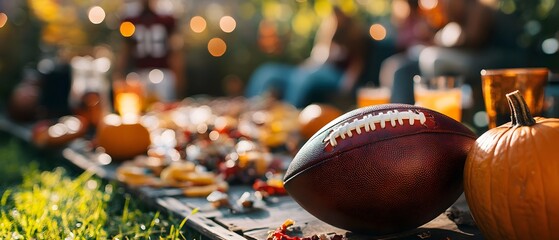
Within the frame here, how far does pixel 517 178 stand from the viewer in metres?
2.11

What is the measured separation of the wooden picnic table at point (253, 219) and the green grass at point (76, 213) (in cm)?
6

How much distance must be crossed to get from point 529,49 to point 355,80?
1.65m

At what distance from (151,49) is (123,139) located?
408 centimetres

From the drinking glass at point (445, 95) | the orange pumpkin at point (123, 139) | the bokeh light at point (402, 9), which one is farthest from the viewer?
the bokeh light at point (402, 9)

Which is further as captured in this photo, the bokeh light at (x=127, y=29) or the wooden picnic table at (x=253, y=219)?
the bokeh light at (x=127, y=29)

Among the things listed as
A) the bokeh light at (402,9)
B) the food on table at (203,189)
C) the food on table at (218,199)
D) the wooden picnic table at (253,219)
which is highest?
the bokeh light at (402,9)

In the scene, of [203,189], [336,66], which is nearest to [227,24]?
[336,66]

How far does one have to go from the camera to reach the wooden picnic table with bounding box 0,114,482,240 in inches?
99.3

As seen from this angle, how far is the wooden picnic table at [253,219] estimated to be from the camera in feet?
8.28

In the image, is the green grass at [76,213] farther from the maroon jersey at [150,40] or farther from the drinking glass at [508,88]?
the maroon jersey at [150,40]

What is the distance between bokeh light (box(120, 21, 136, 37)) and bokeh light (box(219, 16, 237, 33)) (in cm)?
283

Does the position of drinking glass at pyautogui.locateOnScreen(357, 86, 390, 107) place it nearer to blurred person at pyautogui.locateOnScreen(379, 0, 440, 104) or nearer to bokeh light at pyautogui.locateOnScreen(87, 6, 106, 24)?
blurred person at pyautogui.locateOnScreen(379, 0, 440, 104)

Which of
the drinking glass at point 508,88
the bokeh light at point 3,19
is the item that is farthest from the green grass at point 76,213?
the bokeh light at point 3,19

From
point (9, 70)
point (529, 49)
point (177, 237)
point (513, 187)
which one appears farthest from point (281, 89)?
point (513, 187)
